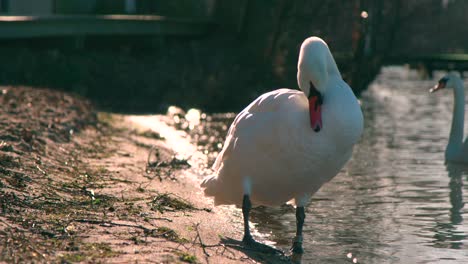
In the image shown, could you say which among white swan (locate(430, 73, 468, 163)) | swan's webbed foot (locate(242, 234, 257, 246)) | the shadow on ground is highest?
white swan (locate(430, 73, 468, 163))

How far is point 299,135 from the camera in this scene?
781 cm

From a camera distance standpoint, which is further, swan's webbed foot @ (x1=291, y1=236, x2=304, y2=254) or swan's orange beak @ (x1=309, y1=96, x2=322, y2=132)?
swan's webbed foot @ (x1=291, y1=236, x2=304, y2=254)

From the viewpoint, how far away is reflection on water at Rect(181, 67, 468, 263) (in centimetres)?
893

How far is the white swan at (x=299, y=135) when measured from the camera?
7770 mm

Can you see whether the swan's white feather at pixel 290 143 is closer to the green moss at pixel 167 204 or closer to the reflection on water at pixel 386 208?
the reflection on water at pixel 386 208

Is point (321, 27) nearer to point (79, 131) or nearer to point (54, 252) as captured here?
point (79, 131)

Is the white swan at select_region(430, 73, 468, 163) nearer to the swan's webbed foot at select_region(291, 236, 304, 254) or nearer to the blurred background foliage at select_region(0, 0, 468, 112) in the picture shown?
the blurred background foliage at select_region(0, 0, 468, 112)

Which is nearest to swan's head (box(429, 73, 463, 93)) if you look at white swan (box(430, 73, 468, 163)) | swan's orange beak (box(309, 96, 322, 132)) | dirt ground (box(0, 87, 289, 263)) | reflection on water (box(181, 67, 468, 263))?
white swan (box(430, 73, 468, 163))

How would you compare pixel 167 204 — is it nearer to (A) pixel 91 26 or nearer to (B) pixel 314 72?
(B) pixel 314 72

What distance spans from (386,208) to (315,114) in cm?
391

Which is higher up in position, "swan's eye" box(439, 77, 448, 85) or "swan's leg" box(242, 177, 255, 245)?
"swan's eye" box(439, 77, 448, 85)

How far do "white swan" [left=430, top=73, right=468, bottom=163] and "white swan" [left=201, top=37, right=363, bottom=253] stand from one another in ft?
24.3

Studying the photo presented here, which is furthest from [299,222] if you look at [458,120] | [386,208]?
[458,120]

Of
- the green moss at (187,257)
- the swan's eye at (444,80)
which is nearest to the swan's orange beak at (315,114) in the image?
the green moss at (187,257)
